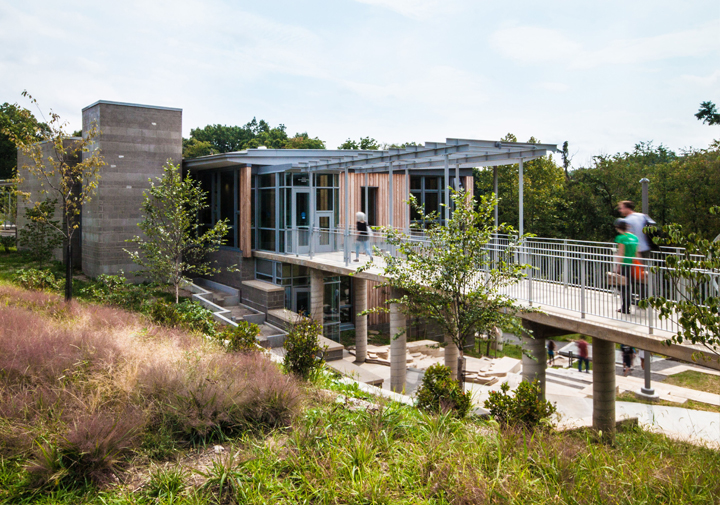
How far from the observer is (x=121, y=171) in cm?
1984

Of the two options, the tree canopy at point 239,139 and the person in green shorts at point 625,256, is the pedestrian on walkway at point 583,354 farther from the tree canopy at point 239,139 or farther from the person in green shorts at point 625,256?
the tree canopy at point 239,139

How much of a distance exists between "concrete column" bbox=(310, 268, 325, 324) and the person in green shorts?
34.5 feet

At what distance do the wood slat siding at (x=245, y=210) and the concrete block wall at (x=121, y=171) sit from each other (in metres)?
3.16

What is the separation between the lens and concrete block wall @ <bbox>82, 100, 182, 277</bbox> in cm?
1956

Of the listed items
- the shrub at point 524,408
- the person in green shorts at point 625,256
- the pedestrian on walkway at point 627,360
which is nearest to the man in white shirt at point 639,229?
the person in green shorts at point 625,256

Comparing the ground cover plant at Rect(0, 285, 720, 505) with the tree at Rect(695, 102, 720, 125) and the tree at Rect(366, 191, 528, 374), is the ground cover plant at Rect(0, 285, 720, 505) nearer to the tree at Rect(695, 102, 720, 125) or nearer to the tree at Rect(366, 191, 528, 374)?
the tree at Rect(366, 191, 528, 374)

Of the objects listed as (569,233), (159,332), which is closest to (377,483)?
(159,332)

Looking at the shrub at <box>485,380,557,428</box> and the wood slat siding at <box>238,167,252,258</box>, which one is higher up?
the wood slat siding at <box>238,167,252,258</box>

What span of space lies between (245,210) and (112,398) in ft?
46.0

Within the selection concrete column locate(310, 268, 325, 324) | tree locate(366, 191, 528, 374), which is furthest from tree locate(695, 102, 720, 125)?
tree locate(366, 191, 528, 374)

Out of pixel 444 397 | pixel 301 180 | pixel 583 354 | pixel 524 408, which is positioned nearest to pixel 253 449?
pixel 444 397

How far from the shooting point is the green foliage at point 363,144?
211 feet

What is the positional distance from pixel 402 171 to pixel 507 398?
55.0 ft

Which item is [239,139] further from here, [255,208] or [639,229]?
[639,229]
